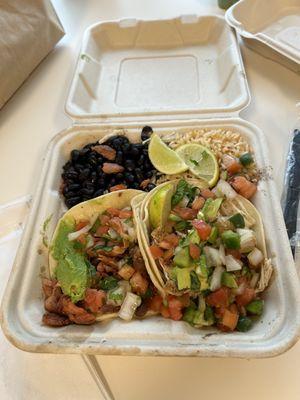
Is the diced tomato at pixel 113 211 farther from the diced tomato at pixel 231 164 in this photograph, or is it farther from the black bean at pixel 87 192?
the diced tomato at pixel 231 164

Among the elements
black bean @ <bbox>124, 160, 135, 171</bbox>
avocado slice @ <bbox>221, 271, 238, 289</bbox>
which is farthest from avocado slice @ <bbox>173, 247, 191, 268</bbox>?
black bean @ <bbox>124, 160, 135, 171</bbox>

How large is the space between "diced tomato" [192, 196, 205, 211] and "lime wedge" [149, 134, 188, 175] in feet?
0.54

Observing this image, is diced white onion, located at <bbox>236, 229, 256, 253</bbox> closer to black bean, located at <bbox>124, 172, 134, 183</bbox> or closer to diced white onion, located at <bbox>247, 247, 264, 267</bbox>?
diced white onion, located at <bbox>247, 247, 264, 267</bbox>

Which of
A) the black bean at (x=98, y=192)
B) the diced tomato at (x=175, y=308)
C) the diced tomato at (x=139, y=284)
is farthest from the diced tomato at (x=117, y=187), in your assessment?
the diced tomato at (x=175, y=308)

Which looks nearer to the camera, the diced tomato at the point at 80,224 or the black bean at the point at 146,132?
the diced tomato at the point at 80,224

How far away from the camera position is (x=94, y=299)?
1.00 m

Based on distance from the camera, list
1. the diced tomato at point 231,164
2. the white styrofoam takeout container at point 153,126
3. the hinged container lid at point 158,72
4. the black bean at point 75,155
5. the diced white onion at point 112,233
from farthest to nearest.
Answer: the hinged container lid at point 158,72 → the black bean at point 75,155 → the diced tomato at point 231,164 → the diced white onion at point 112,233 → the white styrofoam takeout container at point 153,126

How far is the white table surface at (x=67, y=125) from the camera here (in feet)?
3.11

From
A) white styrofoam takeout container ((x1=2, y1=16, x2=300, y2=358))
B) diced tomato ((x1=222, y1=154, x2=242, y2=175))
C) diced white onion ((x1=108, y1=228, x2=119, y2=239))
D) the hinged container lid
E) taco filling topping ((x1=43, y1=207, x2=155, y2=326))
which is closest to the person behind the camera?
white styrofoam takeout container ((x1=2, y1=16, x2=300, y2=358))

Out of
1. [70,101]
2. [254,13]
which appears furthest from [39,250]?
[254,13]

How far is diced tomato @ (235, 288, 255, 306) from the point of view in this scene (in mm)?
964

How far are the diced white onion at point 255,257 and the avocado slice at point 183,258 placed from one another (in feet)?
0.60

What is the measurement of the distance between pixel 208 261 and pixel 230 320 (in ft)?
0.54

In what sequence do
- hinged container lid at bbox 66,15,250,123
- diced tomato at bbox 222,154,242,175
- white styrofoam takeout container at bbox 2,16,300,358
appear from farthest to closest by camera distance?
hinged container lid at bbox 66,15,250,123, diced tomato at bbox 222,154,242,175, white styrofoam takeout container at bbox 2,16,300,358
